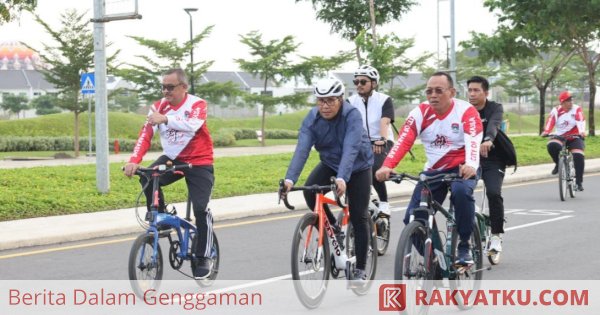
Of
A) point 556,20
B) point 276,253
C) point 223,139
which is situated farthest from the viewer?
point 223,139

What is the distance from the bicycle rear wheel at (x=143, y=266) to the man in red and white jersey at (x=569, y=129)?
34.1ft

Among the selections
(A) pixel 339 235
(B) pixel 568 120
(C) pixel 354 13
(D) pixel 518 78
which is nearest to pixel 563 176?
(B) pixel 568 120

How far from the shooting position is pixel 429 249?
6.50 meters

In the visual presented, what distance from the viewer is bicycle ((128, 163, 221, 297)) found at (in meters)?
7.30

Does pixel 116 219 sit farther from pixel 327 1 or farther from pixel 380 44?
pixel 327 1

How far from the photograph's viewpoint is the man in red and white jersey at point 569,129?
54.9ft

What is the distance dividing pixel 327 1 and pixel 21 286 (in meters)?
46.6

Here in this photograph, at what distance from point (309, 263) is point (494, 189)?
123 inches

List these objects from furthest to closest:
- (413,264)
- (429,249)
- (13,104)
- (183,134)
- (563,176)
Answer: (13,104) < (563,176) < (183,134) < (429,249) < (413,264)

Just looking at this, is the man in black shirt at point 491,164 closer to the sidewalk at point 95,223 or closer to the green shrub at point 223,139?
the sidewalk at point 95,223

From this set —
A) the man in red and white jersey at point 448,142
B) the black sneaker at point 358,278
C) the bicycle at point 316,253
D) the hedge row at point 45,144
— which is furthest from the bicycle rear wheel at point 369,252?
the hedge row at point 45,144

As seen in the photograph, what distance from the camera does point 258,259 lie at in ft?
33.3

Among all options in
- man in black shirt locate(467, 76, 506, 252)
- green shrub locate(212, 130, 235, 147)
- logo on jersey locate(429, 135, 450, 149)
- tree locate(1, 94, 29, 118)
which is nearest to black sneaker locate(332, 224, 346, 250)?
logo on jersey locate(429, 135, 450, 149)

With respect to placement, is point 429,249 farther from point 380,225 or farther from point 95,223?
point 95,223
